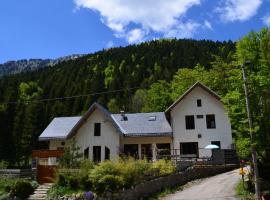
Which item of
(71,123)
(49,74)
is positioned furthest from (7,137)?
(49,74)

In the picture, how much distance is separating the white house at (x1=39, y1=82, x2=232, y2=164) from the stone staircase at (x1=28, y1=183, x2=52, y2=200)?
39.7 ft

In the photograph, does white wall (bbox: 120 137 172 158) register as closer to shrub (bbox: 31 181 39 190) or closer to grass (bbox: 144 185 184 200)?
shrub (bbox: 31 181 39 190)

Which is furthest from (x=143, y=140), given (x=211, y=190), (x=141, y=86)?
(x=141, y=86)

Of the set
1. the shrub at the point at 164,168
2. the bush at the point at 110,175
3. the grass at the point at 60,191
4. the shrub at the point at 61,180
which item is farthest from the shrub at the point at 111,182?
the shrub at the point at 61,180

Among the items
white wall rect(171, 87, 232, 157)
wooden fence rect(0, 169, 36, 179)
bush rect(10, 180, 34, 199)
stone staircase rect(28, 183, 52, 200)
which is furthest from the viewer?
white wall rect(171, 87, 232, 157)

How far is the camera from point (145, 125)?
4350 cm

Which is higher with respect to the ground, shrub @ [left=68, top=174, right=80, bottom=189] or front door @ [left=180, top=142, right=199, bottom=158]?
front door @ [left=180, top=142, right=199, bottom=158]

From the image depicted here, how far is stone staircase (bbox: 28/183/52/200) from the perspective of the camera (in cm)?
2805

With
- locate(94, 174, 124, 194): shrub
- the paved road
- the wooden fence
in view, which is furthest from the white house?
locate(94, 174, 124, 194): shrub

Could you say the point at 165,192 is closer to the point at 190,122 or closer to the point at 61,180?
the point at 61,180

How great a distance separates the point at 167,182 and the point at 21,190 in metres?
11.6

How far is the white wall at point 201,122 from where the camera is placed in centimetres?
4044

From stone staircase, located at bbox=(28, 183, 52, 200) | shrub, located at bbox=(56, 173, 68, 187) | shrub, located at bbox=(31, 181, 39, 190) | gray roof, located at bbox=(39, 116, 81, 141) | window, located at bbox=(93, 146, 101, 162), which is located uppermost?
gray roof, located at bbox=(39, 116, 81, 141)

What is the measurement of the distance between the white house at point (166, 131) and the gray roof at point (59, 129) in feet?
1.07
